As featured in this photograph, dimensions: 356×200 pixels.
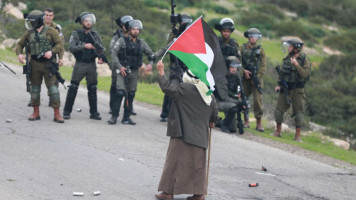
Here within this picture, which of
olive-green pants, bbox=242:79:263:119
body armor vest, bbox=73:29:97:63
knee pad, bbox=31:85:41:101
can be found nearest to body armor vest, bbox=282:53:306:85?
olive-green pants, bbox=242:79:263:119

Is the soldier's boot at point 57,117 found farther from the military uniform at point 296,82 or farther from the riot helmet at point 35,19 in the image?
the military uniform at point 296,82

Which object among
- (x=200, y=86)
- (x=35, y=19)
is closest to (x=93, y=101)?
(x=35, y=19)

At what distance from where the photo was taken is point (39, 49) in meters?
12.6

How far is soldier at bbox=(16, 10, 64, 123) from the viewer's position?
12.5m

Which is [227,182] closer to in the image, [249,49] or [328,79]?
[249,49]

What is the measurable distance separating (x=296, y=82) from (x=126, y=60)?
12.8 feet

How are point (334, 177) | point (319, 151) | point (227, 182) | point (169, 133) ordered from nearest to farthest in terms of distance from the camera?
point (169, 133) < point (227, 182) < point (334, 177) < point (319, 151)

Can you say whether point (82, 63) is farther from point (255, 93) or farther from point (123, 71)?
point (255, 93)

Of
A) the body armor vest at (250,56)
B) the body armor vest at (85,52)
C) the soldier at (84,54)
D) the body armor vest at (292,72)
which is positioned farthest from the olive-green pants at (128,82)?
the body armor vest at (292,72)

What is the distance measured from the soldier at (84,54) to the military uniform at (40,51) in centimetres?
65

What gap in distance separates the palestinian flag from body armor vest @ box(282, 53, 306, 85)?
5.95m

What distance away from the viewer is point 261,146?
13.5 m

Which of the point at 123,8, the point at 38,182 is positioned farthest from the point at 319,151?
the point at 123,8

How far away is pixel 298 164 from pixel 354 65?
37.0 meters
